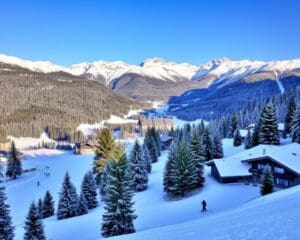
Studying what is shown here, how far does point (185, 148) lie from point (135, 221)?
13.3m

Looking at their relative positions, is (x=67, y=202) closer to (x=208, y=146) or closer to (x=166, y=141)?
(x=208, y=146)

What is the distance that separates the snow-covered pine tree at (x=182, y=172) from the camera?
4659 centimetres

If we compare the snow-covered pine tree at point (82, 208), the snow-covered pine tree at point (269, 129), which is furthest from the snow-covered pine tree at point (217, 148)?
the snow-covered pine tree at point (82, 208)

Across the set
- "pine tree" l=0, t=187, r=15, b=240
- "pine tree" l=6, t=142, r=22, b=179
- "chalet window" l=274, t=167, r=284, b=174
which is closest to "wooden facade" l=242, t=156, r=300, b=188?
"chalet window" l=274, t=167, r=284, b=174

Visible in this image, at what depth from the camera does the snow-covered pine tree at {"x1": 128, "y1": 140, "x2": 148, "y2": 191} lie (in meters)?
53.4

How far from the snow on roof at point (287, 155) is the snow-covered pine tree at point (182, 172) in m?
9.37

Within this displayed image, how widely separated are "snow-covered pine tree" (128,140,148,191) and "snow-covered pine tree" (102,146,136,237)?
19.6 metres

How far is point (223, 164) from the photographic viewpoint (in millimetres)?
51438

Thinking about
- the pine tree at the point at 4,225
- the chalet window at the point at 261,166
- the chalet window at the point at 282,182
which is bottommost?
the pine tree at the point at 4,225

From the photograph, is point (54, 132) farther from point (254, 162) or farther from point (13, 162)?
point (254, 162)

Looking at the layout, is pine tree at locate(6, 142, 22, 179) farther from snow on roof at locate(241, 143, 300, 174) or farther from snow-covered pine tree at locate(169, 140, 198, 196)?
snow on roof at locate(241, 143, 300, 174)

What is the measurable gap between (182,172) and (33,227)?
2032cm

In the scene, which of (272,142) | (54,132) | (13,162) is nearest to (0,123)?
(54,132)

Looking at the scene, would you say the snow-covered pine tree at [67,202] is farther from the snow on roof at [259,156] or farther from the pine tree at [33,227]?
the snow on roof at [259,156]
